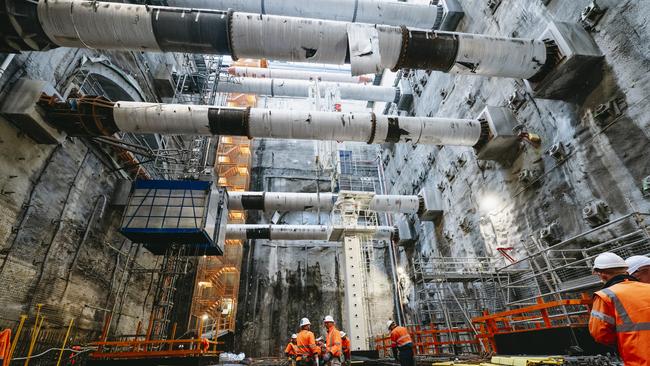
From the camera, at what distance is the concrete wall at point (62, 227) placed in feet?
23.7

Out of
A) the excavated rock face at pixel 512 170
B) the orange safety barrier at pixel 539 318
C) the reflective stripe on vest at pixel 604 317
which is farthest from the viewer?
the excavated rock face at pixel 512 170

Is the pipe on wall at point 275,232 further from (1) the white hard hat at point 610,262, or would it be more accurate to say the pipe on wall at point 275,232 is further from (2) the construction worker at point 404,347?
(1) the white hard hat at point 610,262

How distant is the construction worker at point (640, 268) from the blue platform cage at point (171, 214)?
373 inches

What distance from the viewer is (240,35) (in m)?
6.68

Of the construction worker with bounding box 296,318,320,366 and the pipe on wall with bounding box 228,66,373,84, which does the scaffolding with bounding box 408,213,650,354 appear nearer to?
the construction worker with bounding box 296,318,320,366

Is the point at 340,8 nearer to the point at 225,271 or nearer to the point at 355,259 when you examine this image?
the point at 355,259

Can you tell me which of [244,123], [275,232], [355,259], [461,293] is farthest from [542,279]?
[275,232]

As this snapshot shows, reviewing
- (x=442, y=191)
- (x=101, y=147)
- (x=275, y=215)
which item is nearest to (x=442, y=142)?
(x=442, y=191)

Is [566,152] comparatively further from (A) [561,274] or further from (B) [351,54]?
(B) [351,54]

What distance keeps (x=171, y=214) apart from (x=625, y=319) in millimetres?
10295

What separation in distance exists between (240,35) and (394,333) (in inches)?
298

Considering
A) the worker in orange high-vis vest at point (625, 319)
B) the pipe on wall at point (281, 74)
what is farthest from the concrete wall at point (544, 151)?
the pipe on wall at point (281, 74)

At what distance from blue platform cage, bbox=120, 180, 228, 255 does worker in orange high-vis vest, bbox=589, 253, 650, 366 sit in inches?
367

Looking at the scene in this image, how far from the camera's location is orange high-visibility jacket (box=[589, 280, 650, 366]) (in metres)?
2.11
